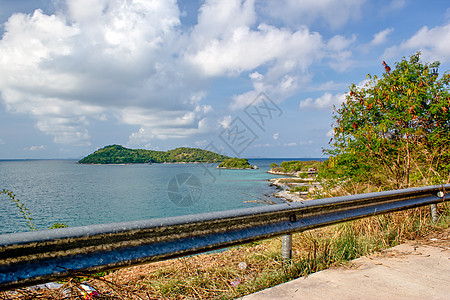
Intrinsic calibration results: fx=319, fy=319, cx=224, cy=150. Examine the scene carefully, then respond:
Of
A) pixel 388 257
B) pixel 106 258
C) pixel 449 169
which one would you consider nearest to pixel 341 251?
pixel 388 257

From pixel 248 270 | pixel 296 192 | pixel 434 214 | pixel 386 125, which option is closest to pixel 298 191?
pixel 296 192

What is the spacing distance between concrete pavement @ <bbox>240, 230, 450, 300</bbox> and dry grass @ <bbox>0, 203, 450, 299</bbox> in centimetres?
20

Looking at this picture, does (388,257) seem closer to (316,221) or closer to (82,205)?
(316,221)

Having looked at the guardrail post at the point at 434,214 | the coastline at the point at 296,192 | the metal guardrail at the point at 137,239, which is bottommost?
the coastline at the point at 296,192

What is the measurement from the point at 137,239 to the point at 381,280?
2.29 metres

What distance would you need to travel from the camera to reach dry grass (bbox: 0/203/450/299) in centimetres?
280

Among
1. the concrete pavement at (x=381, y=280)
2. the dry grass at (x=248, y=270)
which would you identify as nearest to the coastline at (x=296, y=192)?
the dry grass at (x=248, y=270)

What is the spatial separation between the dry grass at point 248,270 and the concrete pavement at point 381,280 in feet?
0.65

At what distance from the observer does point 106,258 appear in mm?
2035

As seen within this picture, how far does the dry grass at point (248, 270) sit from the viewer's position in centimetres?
280

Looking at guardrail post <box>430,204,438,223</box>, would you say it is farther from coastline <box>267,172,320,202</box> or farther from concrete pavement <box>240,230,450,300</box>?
coastline <box>267,172,320,202</box>

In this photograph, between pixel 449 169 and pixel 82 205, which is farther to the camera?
pixel 82 205

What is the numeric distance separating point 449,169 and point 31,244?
10.5 meters

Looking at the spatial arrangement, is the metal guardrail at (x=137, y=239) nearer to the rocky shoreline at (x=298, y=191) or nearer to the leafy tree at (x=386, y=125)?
the rocky shoreline at (x=298, y=191)
